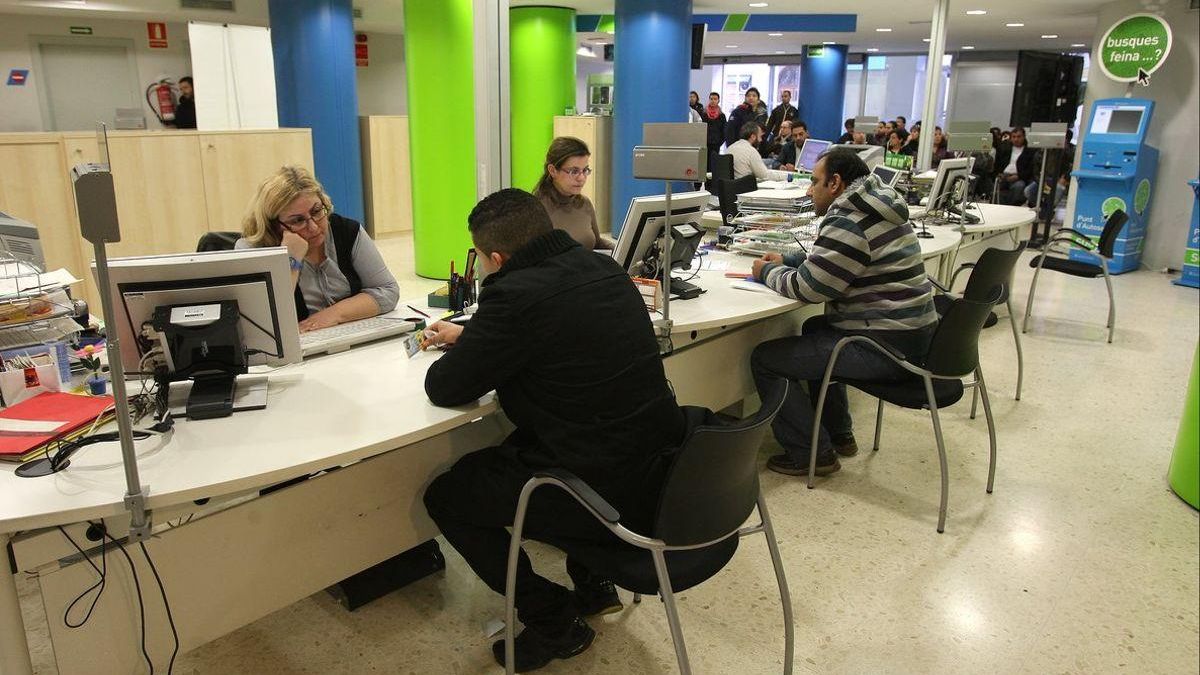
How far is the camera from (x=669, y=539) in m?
1.71

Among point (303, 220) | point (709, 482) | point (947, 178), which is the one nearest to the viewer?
point (709, 482)

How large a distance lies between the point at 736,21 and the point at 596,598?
9.73 metres

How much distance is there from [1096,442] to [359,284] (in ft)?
10.9

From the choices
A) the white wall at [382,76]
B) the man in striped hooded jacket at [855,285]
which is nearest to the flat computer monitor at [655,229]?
the man in striped hooded jacket at [855,285]

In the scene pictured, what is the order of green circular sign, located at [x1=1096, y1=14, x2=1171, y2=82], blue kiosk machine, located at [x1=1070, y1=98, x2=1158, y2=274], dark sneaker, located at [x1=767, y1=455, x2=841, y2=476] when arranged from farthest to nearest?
blue kiosk machine, located at [x1=1070, y1=98, x2=1158, y2=274], green circular sign, located at [x1=1096, y1=14, x2=1171, y2=82], dark sneaker, located at [x1=767, y1=455, x2=841, y2=476]

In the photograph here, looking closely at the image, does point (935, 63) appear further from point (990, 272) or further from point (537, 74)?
point (990, 272)

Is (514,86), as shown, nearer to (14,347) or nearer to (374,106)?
(374,106)

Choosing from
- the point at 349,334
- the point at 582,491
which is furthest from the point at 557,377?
the point at 349,334

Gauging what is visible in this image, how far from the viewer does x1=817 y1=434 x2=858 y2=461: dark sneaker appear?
3.53 m

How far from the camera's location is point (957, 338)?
285 centimetres

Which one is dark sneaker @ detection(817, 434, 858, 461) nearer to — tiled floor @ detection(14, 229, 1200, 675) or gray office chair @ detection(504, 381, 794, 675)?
tiled floor @ detection(14, 229, 1200, 675)

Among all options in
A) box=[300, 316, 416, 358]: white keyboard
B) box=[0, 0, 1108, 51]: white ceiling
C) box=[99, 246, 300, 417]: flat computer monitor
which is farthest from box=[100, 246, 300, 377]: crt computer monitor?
box=[0, 0, 1108, 51]: white ceiling

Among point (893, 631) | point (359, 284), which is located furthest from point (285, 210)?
point (893, 631)

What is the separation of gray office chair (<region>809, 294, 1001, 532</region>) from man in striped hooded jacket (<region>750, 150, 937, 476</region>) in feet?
0.20
